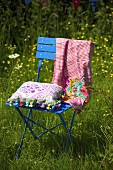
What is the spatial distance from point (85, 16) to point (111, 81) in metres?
1.79

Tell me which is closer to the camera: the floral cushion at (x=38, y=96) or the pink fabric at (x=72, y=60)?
the floral cushion at (x=38, y=96)

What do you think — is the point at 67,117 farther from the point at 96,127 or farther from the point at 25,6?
the point at 25,6

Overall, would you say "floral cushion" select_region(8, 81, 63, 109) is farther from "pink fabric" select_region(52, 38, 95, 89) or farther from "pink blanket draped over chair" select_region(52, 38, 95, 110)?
"pink fabric" select_region(52, 38, 95, 89)

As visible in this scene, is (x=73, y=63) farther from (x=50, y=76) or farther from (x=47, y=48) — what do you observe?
(x=50, y=76)

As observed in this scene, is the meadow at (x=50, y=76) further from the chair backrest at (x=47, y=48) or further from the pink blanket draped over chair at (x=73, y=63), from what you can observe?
the chair backrest at (x=47, y=48)

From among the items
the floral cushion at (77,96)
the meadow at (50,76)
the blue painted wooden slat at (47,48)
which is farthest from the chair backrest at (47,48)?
the meadow at (50,76)

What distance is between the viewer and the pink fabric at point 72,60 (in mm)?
4121

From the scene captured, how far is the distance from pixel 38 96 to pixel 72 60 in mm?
551

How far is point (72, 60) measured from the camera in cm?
421

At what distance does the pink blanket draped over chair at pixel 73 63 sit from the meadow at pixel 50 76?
0.29m

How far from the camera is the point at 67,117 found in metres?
4.82

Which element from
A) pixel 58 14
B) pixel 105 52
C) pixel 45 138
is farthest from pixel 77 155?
pixel 58 14

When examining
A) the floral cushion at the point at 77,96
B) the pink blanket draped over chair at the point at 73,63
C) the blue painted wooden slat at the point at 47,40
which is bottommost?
the floral cushion at the point at 77,96

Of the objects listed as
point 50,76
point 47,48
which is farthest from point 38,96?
point 50,76
